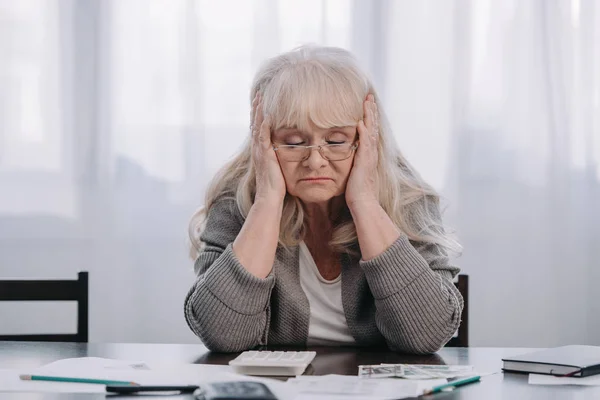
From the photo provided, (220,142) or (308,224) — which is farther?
(220,142)

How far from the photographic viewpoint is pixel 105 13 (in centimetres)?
293

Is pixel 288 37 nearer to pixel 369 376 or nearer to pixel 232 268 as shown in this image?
pixel 232 268

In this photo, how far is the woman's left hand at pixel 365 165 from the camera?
1.60 metres

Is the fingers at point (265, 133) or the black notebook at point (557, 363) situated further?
the fingers at point (265, 133)

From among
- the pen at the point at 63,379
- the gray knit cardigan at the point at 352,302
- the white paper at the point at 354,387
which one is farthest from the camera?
the gray knit cardigan at the point at 352,302

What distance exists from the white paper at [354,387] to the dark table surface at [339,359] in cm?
4

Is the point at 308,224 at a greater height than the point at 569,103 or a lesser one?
lesser

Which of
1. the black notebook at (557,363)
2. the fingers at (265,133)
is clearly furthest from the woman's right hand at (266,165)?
the black notebook at (557,363)

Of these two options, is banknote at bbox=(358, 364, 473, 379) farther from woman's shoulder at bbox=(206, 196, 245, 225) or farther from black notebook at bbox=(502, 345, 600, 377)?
woman's shoulder at bbox=(206, 196, 245, 225)

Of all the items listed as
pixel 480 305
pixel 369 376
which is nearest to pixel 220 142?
pixel 480 305

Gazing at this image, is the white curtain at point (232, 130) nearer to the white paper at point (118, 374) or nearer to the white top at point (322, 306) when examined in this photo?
the white top at point (322, 306)

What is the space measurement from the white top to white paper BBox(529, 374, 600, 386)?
0.47m

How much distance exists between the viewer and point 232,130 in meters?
2.92

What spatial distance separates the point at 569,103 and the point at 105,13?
1640 millimetres
